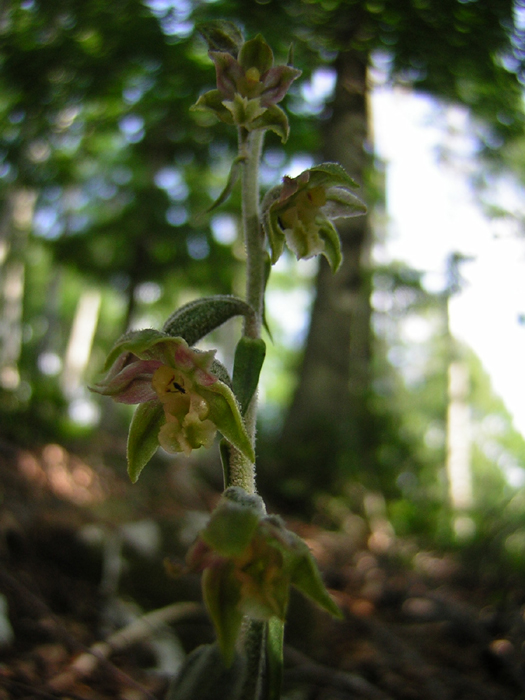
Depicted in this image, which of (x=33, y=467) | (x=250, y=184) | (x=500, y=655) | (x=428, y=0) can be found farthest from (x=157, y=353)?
(x=33, y=467)

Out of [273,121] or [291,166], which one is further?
[291,166]

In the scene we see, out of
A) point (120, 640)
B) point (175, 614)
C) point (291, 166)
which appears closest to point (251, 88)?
point (120, 640)

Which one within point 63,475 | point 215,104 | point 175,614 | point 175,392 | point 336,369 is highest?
point 215,104

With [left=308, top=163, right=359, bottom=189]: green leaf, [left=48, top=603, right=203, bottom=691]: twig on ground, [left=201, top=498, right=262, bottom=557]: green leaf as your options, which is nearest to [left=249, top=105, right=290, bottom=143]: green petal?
[left=308, top=163, right=359, bottom=189]: green leaf

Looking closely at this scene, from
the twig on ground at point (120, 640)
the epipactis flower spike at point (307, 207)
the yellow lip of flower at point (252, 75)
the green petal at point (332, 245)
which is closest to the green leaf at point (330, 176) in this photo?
the epipactis flower spike at point (307, 207)

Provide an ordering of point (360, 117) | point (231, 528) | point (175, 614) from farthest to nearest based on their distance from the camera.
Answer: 1. point (360, 117)
2. point (175, 614)
3. point (231, 528)

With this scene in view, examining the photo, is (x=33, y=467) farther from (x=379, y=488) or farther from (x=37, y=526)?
(x=379, y=488)

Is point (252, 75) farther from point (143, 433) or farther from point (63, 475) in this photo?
point (63, 475)
